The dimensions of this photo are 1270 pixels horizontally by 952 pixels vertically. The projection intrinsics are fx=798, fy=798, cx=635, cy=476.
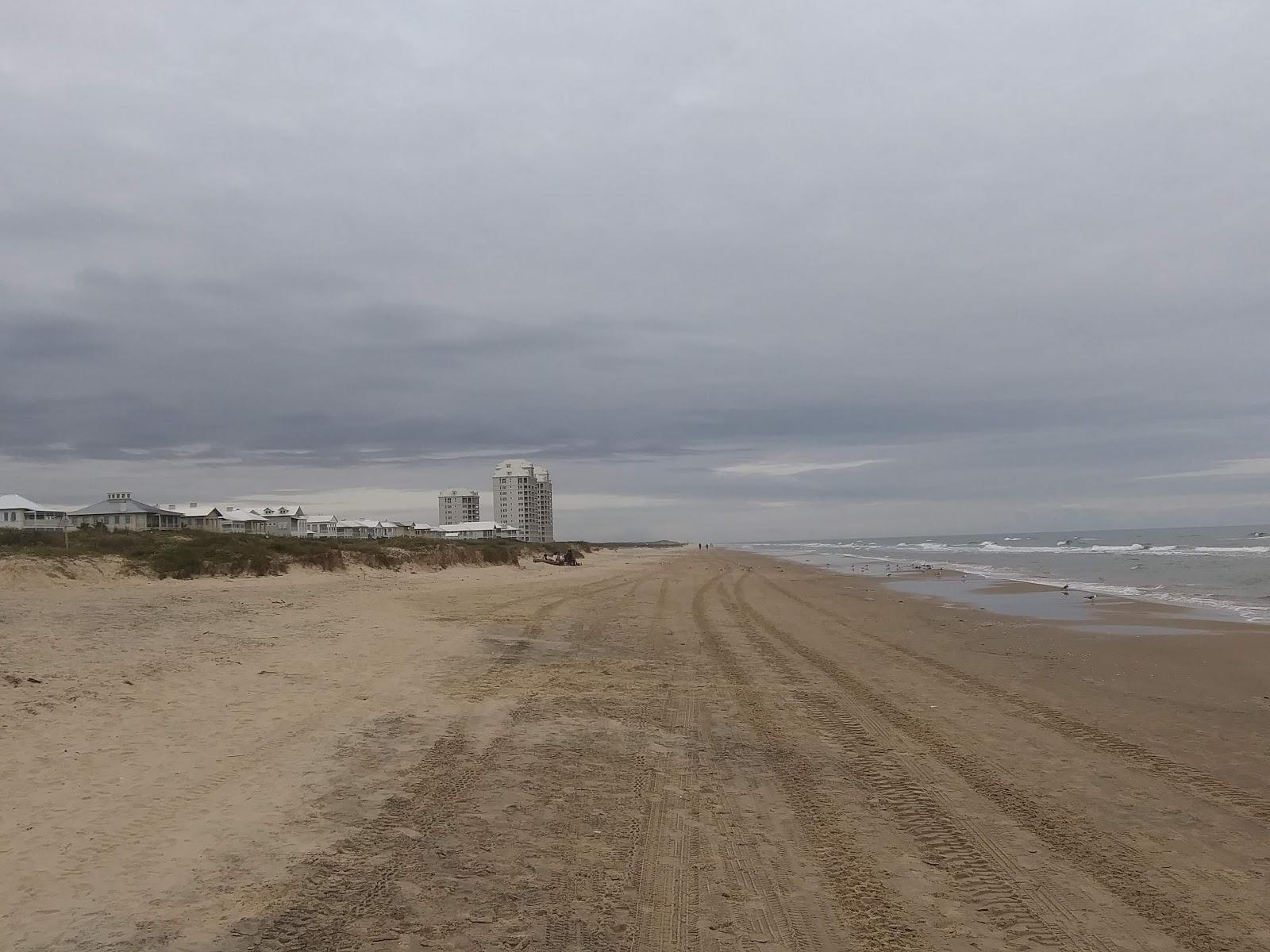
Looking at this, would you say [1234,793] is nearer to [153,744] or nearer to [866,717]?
[866,717]

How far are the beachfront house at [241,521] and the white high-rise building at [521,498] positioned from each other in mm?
72579

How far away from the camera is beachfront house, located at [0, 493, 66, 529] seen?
54.6m

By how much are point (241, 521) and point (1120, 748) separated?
91764mm

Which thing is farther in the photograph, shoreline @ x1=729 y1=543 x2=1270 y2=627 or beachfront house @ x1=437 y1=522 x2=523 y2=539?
beachfront house @ x1=437 y1=522 x2=523 y2=539

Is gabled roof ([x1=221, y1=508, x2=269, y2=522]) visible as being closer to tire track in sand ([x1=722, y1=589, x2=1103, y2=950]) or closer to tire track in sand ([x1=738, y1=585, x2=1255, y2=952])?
tire track in sand ([x1=722, y1=589, x2=1103, y2=950])

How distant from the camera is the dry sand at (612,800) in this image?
3.82 metres

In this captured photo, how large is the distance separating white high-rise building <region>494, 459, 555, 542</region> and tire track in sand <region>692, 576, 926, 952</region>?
15384cm

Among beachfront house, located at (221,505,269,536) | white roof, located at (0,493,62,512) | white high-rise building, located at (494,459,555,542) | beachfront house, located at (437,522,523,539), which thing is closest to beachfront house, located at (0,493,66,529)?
white roof, located at (0,493,62,512)

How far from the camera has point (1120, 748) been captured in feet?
23.5

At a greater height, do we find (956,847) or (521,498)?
(521,498)

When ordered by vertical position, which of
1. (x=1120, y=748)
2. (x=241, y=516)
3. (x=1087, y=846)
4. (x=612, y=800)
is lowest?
(x=1120, y=748)

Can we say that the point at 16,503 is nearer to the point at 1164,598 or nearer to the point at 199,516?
the point at 199,516

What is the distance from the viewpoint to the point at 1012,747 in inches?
279

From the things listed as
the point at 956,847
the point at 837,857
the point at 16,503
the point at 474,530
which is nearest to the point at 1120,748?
the point at 956,847
